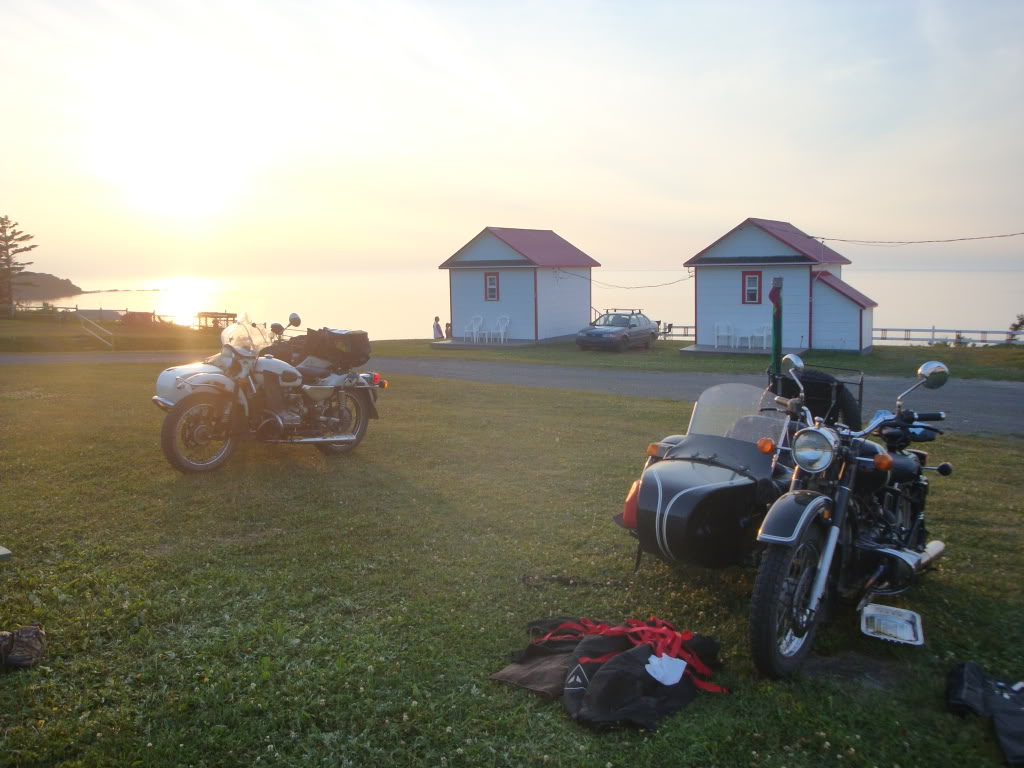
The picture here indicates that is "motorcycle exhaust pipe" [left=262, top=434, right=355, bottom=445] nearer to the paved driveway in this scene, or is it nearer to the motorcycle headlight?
the motorcycle headlight

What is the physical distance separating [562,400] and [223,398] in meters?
8.06

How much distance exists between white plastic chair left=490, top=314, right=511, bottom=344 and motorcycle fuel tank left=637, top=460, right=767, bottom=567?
30.8 metres

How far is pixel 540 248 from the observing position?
124 ft

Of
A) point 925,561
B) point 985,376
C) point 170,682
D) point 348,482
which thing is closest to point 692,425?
point 925,561

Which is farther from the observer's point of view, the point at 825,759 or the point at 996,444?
the point at 996,444

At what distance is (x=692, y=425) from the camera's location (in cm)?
597

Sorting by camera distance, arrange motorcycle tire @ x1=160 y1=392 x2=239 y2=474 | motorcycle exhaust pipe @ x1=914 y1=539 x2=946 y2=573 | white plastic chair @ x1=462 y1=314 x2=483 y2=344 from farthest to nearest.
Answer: white plastic chair @ x1=462 y1=314 x2=483 y2=344, motorcycle tire @ x1=160 y1=392 x2=239 y2=474, motorcycle exhaust pipe @ x1=914 y1=539 x2=946 y2=573

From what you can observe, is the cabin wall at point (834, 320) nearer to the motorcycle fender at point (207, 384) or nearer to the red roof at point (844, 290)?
the red roof at point (844, 290)

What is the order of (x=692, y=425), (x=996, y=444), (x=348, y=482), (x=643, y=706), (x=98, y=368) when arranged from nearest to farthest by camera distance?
(x=643, y=706), (x=692, y=425), (x=348, y=482), (x=996, y=444), (x=98, y=368)

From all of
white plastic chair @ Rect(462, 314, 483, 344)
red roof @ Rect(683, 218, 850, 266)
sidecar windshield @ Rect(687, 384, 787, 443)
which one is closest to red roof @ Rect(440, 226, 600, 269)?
white plastic chair @ Rect(462, 314, 483, 344)

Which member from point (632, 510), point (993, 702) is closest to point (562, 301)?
point (632, 510)

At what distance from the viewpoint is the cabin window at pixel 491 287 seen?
36.4m

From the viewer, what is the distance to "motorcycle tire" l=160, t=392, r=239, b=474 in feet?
29.2

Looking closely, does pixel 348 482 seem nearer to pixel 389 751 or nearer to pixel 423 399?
pixel 389 751
